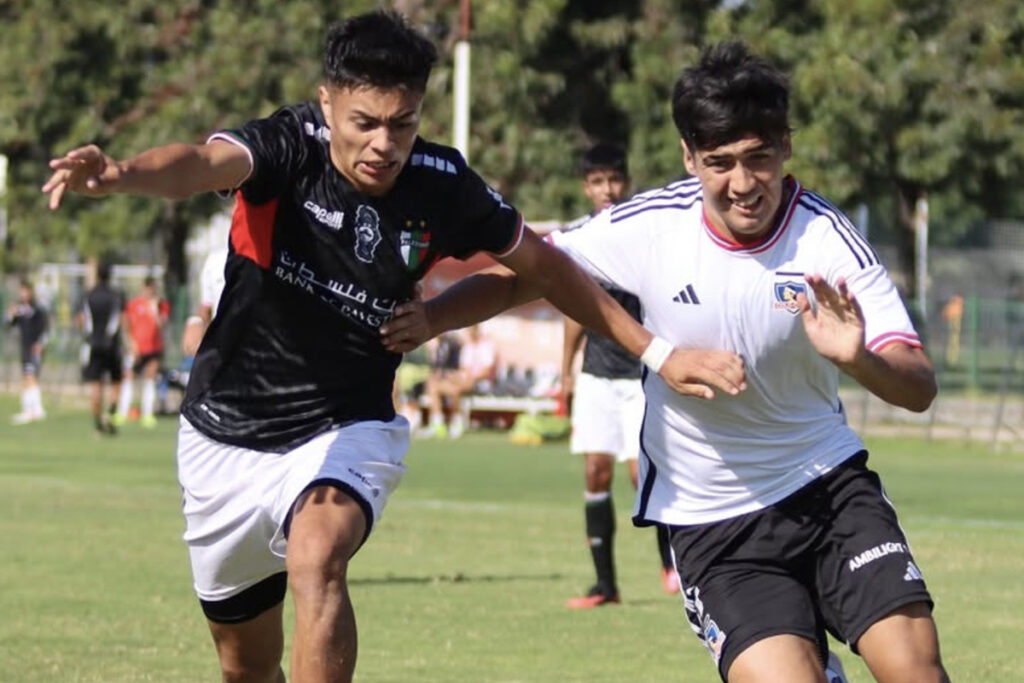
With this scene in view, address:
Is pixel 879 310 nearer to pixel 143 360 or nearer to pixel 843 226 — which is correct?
pixel 843 226

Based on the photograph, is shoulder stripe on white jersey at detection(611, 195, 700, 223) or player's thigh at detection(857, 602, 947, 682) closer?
player's thigh at detection(857, 602, 947, 682)

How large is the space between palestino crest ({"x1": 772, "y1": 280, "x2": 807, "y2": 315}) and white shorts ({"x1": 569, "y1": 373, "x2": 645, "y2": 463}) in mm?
5866

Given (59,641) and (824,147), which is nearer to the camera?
(59,641)

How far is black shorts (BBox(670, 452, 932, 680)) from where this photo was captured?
564 cm

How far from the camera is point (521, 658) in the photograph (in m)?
9.23

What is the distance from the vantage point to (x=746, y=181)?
575cm

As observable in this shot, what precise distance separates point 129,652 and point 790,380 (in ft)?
14.7

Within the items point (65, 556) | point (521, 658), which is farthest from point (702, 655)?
point (65, 556)

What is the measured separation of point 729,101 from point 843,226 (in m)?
0.51

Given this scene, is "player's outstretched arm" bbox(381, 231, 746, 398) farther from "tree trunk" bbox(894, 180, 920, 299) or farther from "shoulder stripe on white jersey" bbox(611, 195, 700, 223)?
"tree trunk" bbox(894, 180, 920, 299)

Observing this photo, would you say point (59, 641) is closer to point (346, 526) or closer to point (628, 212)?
point (346, 526)

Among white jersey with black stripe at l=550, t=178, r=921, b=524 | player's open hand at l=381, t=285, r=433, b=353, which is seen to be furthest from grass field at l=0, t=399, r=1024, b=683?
white jersey with black stripe at l=550, t=178, r=921, b=524

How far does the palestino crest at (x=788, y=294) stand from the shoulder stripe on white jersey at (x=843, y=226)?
0.19 meters

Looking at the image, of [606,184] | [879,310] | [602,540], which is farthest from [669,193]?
[602,540]
